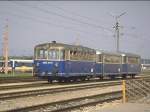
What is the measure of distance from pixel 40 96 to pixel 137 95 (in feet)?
16.2

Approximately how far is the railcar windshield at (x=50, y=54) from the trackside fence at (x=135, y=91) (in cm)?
1137

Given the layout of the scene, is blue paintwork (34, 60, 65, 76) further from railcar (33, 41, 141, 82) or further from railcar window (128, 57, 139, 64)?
railcar window (128, 57, 139, 64)

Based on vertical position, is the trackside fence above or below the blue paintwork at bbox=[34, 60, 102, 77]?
below

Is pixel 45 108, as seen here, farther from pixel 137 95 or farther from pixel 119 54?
pixel 119 54

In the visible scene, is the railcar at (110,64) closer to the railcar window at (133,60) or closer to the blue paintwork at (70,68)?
the blue paintwork at (70,68)

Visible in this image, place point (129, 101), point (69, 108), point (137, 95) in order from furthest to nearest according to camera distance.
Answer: point (137, 95)
point (129, 101)
point (69, 108)

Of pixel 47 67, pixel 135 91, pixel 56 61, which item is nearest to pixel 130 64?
pixel 56 61

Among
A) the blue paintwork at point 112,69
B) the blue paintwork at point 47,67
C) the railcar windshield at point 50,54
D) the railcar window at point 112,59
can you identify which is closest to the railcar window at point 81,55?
the railcar windshield at point 50,54

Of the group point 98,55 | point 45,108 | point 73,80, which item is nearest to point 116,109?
point 45,108

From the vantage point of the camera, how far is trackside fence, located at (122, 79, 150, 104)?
18734mm

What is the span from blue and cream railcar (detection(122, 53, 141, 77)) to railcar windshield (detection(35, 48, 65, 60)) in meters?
16.9

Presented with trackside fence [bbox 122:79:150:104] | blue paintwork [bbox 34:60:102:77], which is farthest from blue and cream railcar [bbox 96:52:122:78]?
trackside fence [bbox 122:79:150:104]

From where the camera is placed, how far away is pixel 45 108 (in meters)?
16.0

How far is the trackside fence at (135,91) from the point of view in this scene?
61.5 ft
